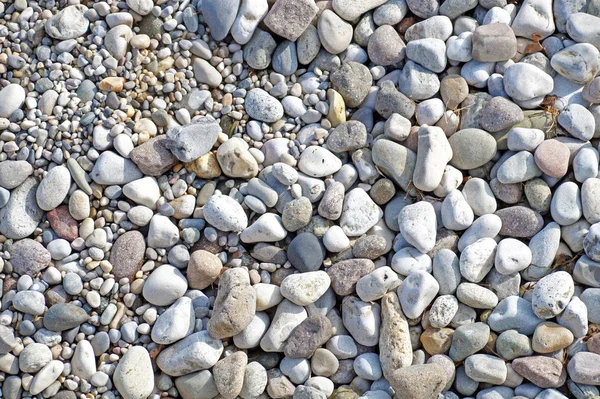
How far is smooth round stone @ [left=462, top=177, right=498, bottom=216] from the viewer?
7.34ft

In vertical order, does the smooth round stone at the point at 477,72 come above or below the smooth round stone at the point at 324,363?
above

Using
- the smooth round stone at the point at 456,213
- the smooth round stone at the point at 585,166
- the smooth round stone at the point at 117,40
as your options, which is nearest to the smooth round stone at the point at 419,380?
the smooth round stone at the point at 456,213

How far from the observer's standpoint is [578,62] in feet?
7.54

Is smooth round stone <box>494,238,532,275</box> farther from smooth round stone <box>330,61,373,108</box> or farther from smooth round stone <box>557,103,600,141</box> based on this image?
smooth round stone <box>330,61,373,108</box>

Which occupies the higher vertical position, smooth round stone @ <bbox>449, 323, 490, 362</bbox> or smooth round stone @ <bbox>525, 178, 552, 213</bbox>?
smooth round stone @ <bbox>525, 178, 552, 213</bbox>

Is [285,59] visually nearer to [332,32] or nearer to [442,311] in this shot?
[332,32]

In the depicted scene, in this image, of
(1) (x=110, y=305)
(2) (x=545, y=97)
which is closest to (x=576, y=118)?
(2) (x=545, y=97)

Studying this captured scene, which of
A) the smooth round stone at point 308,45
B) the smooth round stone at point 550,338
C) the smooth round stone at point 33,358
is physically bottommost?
A: the smooth round stone at point 33,358

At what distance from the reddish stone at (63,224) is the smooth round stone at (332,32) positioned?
3.46ft

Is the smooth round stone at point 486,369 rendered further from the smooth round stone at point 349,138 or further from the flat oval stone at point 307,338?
the smooth round stone at point 349,138

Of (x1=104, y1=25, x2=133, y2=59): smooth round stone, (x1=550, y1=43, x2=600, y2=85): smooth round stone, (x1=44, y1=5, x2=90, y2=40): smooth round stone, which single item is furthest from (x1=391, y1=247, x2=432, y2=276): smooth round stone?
(x1=44, y1=5, x2=90, y2=40): smooth round stone

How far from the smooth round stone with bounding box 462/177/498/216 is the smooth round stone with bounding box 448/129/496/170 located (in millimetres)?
64

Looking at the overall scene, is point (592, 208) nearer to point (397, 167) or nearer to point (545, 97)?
point (545, 97)

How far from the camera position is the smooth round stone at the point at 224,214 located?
218 centimetres
